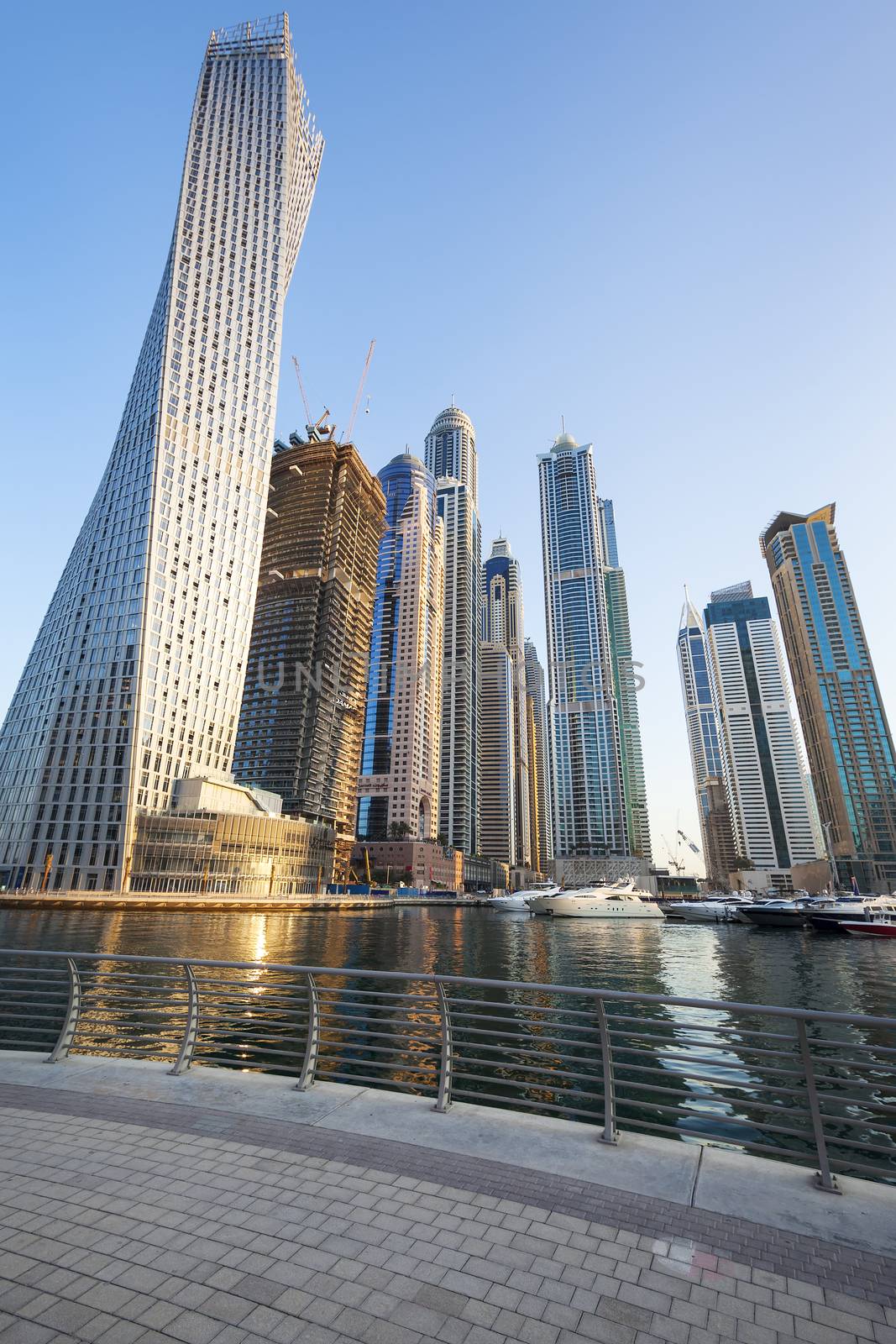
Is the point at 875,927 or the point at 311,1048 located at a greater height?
the point at 311,1048

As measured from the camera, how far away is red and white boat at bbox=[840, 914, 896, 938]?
71.6m

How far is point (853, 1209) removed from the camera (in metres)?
6.03

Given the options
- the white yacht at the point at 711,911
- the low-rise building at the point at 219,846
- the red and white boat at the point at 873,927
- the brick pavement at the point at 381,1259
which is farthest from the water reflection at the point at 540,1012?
the low-rise building at the point at 219,846

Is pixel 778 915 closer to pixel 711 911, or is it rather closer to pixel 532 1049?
pixel 711 911

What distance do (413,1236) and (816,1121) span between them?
4.53m

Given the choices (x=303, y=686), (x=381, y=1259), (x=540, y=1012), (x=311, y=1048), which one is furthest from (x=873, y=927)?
(x=303, y=686)

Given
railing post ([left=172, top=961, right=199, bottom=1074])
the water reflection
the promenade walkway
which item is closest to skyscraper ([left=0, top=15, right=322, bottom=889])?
the water reflection

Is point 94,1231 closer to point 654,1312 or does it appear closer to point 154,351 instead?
point 654,1312

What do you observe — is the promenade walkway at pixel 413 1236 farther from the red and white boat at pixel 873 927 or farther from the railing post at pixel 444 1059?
the red and white boat at pixel 873 927

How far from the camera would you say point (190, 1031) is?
10.5m

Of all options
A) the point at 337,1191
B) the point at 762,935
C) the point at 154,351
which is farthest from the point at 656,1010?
the point at 154,351

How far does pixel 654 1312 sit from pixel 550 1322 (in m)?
0.79

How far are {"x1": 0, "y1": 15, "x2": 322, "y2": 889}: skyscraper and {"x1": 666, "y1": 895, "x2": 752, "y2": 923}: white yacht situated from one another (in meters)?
94.9

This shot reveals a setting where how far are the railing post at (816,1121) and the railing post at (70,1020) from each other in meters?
11.4
